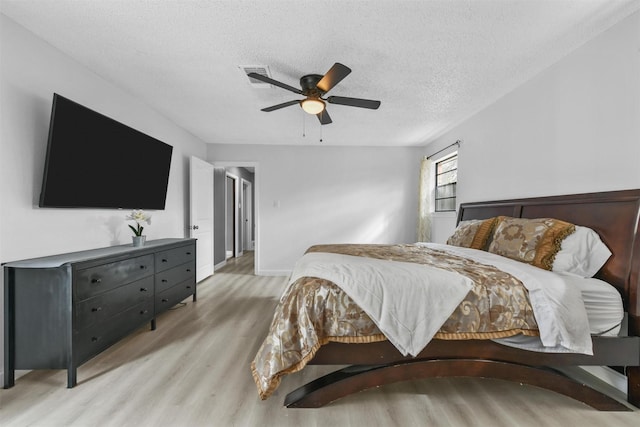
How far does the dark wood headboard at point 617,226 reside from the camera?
5.65ft

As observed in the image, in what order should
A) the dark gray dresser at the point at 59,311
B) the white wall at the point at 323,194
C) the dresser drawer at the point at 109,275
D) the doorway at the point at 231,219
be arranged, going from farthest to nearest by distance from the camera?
the doorway at the point at 231,219 < the white wall at the point at 323,194 < the dresser drawer at the point at 109,275 < the dark gray dresser at the point at 59,311

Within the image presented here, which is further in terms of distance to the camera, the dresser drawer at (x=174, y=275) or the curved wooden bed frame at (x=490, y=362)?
the dresser drawer at (x=174, y=275)

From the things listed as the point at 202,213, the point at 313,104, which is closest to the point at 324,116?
the point at 313,104

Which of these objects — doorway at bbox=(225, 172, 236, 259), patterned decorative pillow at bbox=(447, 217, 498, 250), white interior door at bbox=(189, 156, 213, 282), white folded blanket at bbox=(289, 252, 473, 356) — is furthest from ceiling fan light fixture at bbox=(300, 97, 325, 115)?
doorway at bbox=(225, 172, 236, 259)

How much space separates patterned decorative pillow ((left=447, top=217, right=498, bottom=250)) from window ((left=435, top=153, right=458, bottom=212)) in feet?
4.60

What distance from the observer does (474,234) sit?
282 cm

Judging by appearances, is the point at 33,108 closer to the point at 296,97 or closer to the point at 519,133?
the point at 296,97

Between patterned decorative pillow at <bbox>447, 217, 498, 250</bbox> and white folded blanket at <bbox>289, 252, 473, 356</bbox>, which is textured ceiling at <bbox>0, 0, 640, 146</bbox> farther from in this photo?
white folded blanket at <bbox>289, 252, 473, 356</bbox>

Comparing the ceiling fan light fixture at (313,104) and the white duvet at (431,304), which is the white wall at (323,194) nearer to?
the ceiling fan light fixture at (313,104)

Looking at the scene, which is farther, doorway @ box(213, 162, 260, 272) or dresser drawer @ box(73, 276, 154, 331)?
doorway @ box(213, 162, 260, 272)

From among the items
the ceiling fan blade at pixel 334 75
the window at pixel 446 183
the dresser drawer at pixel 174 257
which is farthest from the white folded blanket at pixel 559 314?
the dresser drawer at pixel 174 257

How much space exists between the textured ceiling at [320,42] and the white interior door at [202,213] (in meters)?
1.29

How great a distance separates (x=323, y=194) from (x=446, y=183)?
2.06 metres

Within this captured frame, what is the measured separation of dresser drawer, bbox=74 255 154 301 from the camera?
1956 millimetres
